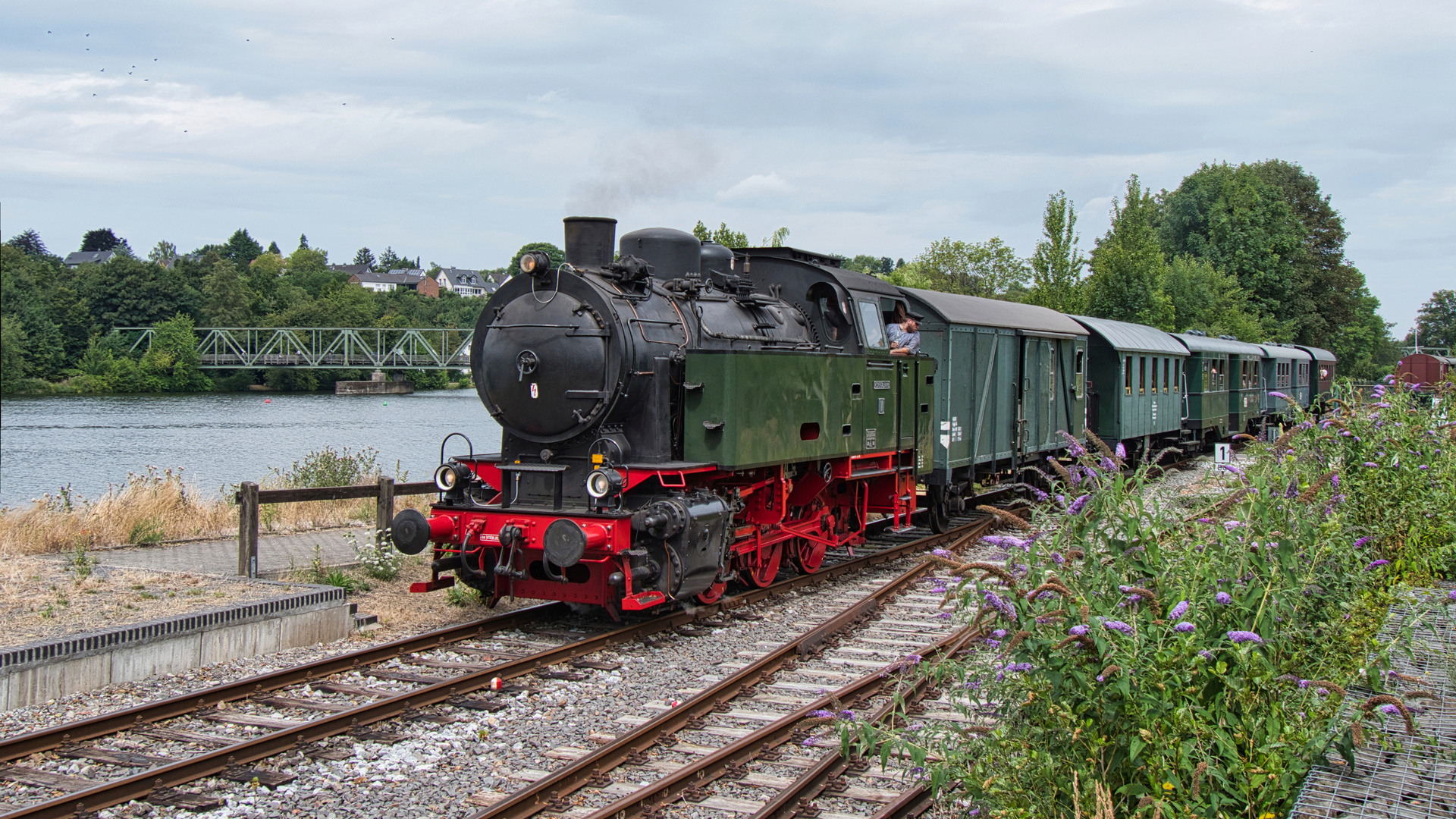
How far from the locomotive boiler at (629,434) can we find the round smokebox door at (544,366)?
0.5 inches

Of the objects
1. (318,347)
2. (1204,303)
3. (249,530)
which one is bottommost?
(249,530)

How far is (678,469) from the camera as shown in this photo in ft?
26.5

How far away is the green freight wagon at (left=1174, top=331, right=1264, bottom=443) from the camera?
24.7 meters

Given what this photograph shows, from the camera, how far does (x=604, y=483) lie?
7828 mm

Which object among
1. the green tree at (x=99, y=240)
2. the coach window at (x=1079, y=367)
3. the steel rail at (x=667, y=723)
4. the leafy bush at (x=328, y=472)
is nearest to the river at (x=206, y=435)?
the leafy bush at (x=328, y=472)

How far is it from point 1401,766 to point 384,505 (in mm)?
9137

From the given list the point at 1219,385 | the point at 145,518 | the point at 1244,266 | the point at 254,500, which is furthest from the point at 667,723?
the point at 1244,266

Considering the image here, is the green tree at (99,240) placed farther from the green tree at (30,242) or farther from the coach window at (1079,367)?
the coach window at (1079,367)

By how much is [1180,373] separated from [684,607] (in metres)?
18.4

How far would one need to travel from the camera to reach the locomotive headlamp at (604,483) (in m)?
7.82

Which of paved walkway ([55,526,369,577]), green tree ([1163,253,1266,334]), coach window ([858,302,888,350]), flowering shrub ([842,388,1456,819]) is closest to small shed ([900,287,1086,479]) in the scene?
coach window ([858,302,888,350])

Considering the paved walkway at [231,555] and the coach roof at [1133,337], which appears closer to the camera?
the paved walkway at [231,555]

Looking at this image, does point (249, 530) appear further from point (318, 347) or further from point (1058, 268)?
point (318, 347)

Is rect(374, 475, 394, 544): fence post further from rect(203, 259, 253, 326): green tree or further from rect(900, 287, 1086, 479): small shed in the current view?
rect(203, 259, 253, 326): green tree
